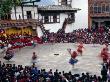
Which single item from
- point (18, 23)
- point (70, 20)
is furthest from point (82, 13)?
point (18, 23)

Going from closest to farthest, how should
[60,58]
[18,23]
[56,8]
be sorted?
[60,58]
[18,23]
[56,8]

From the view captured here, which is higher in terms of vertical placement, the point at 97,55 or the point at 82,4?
the point at 82,4

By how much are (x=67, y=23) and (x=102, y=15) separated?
23.3 feet

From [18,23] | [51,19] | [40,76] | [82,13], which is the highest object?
[82,13]

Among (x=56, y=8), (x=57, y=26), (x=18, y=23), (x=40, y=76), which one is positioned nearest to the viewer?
(x=40, y=76)

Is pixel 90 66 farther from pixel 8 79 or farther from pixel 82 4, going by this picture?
pixel 82 4

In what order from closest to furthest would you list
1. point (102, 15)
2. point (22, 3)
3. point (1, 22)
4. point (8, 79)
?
1. point (8, 79)
2. point (1, 22)
3. point (22, 3)
4. point (102, 15)

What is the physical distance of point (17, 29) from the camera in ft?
171

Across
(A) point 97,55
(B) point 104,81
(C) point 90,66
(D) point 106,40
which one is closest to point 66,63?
(C) point 90,66

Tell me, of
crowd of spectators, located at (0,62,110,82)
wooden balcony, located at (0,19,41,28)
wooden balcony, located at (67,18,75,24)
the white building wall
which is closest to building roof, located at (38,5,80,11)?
the white building wall

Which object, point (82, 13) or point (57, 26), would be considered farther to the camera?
point (82, 13)

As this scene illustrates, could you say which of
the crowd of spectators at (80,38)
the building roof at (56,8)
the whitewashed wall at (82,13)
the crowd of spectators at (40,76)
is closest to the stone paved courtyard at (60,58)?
the crowd of spectators at (80,38)

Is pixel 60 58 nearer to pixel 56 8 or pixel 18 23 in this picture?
pixel 18 23

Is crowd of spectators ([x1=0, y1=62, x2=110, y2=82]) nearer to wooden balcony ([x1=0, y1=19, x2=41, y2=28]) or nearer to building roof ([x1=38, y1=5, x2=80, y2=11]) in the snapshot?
wooden balcony ([x1=0, y1=19, x2=41, y2=28])
